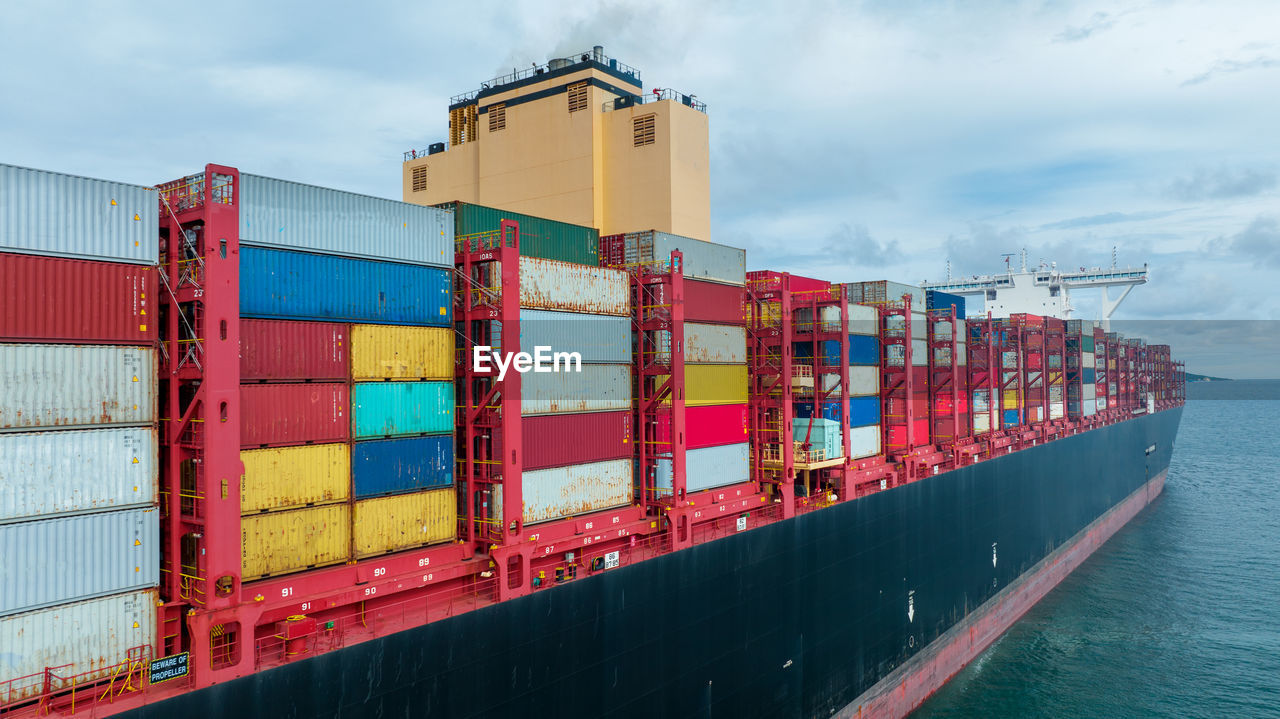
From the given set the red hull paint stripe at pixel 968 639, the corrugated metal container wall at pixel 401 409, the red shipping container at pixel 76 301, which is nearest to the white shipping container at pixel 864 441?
the red hull paint stripe at pixel 968 639

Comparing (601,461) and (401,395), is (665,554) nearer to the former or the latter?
(601,461)

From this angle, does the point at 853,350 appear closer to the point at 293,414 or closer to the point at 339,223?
the point at 339,223

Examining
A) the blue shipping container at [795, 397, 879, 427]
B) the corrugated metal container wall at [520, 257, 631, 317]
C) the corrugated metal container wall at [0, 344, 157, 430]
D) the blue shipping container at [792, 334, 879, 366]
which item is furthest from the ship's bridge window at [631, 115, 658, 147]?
the corrugated metal container wall at [0, 344, 157, 430]

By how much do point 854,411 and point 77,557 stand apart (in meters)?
32.2

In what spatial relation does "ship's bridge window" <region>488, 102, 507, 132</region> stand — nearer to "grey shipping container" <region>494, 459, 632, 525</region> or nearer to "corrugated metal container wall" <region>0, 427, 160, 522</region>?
"grey shipping container" <region>494, 459, 632, 525</region>

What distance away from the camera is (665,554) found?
2412 centimetres

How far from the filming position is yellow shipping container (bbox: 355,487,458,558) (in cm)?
1852

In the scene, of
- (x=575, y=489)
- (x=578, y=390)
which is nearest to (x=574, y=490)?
(x=575, y=489)

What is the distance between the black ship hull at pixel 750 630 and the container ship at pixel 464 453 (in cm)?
12

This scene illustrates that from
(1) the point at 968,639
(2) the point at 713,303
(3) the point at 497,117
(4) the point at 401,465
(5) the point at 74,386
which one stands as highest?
(3) the point at 497,117

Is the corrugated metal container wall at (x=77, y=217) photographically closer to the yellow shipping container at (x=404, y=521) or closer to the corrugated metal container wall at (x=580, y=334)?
the yellow shipping container at (x=404, y=521)

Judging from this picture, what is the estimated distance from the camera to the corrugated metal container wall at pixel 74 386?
44.1 ft

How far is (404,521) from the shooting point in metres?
19.5

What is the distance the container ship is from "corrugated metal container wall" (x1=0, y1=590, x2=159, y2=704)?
0.05m
